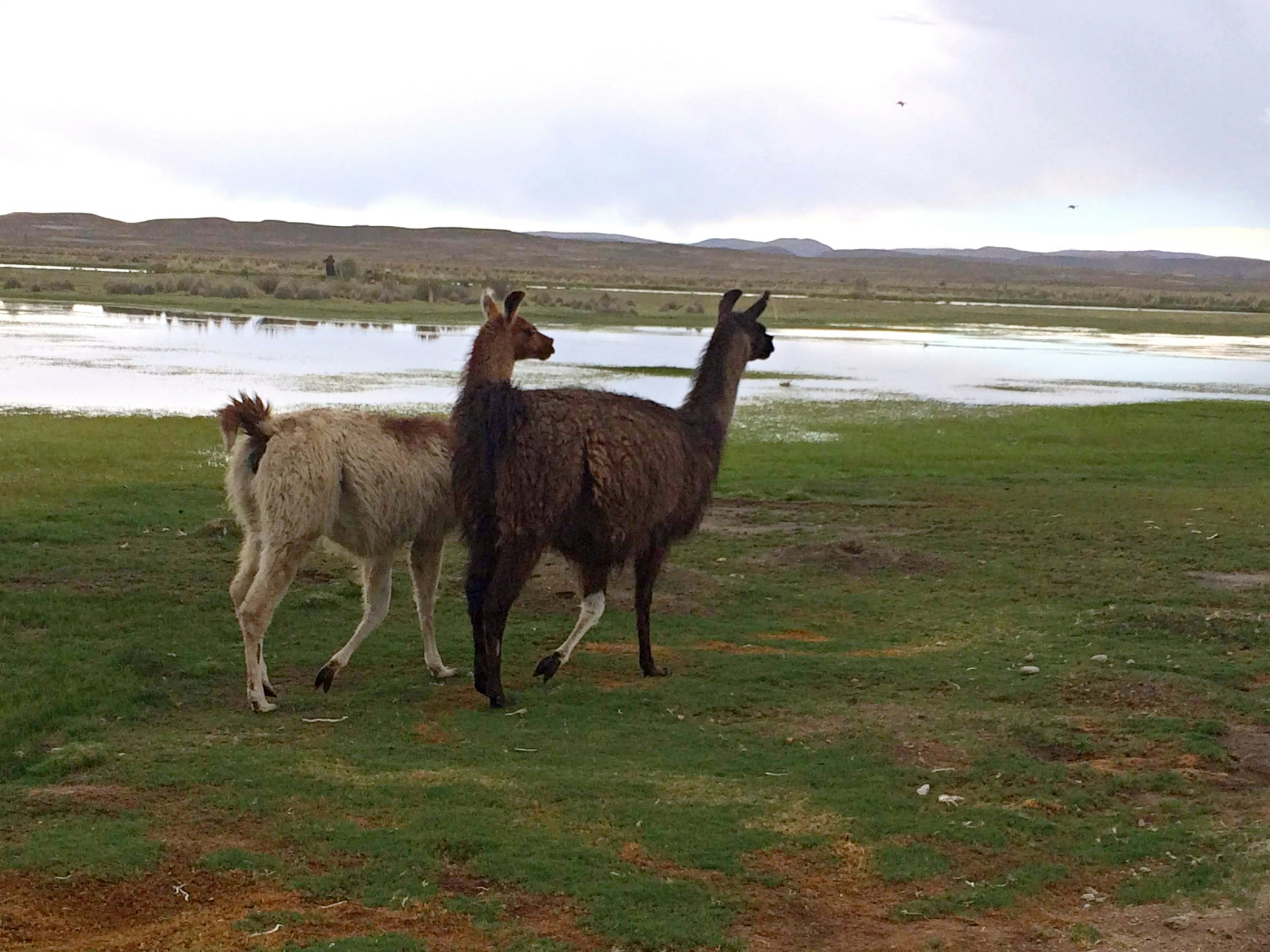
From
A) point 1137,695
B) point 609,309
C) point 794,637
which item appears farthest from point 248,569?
point 609,309

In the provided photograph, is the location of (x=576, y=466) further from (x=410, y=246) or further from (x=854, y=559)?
(x=410, y=246)

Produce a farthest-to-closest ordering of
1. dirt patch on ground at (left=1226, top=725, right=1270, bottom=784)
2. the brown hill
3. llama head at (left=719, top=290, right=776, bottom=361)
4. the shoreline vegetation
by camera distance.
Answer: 1. the brown hill
2. the shoreline vegetation
3. llama head at (left=719, top=290, right=776, bottom=361)
4. dirt patch on ground at (left=1226, top=725, right=1270, bottom=784)

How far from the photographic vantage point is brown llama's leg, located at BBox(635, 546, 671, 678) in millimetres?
8867

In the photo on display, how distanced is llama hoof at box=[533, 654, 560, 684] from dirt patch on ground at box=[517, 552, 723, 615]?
1.70m

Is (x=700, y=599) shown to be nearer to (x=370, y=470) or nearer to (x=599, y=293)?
(x=370, y=470)

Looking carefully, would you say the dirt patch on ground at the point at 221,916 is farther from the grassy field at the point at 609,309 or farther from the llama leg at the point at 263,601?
the grassy field at the point at 609,309

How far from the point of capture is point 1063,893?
567cm

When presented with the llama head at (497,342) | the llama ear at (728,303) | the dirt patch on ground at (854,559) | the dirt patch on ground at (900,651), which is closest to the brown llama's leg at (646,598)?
the dirt patch on ground at (900,651)

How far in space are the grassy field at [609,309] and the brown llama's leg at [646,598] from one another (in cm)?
3341

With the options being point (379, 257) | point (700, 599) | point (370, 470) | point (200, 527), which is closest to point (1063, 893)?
point (370, 470)

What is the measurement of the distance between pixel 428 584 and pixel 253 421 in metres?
1.68

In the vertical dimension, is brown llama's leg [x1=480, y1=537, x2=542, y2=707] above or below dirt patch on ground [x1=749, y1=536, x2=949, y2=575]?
above

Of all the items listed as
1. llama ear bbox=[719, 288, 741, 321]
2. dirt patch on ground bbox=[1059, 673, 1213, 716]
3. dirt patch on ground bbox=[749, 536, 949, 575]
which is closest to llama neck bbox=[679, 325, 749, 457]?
llama ear bbox=[719, 288, 741, 321]

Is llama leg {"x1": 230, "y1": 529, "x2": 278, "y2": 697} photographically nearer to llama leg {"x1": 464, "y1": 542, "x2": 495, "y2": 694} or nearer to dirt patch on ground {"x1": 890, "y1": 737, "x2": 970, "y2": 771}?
llama leg {"x1": 464, "y1": 542, "x2": 495, "y2": 694}
